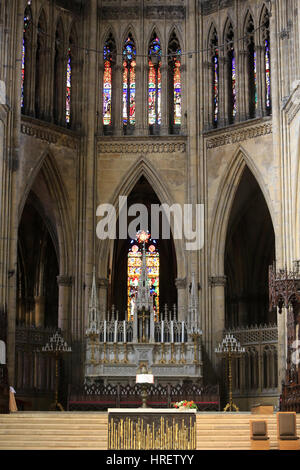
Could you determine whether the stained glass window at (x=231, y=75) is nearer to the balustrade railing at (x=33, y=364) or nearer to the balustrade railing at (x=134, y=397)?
the balustrade railing at (x=33, y=364)

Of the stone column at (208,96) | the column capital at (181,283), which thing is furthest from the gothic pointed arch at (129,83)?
the column capital at (181,283)

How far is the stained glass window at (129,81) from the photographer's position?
Answer: 111ft

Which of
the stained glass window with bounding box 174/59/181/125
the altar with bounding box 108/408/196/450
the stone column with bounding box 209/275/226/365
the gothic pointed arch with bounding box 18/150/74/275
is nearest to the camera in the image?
the altar with bounding box 108/408/196/450

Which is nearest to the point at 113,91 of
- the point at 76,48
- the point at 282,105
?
the point at 76,48

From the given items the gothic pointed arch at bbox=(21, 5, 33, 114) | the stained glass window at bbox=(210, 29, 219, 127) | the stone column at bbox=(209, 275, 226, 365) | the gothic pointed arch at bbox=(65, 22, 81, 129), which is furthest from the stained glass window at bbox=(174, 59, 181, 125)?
the stone column at bbox=(209, 275, 226, 365)

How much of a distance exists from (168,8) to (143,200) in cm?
923

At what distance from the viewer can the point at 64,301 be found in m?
31.4

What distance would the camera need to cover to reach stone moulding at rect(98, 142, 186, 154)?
32.9m

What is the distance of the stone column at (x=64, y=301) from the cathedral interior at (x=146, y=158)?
0.12 feet

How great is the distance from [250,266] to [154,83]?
8.68 metres

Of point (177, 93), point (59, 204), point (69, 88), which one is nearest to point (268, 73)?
point (177, 93)

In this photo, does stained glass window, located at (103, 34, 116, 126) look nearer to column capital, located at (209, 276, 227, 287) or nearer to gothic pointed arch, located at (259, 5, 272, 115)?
gothic pointed arch, located at (259, 5, 272, 115)

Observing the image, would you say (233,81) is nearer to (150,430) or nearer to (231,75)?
(231,75)

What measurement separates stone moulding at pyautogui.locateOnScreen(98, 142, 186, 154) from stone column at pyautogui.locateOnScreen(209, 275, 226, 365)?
202 inches
